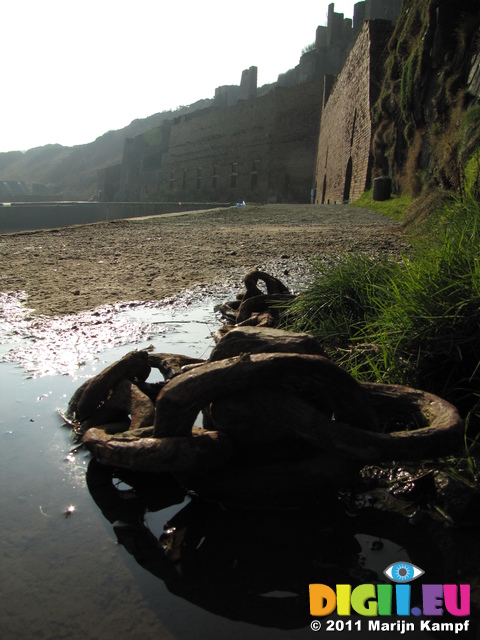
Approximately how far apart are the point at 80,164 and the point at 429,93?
9362 centimetres

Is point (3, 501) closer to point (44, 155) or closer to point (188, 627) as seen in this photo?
point (188, 627)

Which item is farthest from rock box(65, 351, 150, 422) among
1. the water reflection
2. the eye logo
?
the eye logo

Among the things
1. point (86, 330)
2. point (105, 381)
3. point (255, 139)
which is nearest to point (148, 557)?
point (105, 381)

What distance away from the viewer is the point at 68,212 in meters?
37.8

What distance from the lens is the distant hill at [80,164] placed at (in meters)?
88.6

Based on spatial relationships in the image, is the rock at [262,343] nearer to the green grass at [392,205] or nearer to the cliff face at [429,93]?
the cliff face at [429,93]

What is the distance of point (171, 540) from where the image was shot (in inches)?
47.2

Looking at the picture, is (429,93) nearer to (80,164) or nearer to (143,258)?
(143,258)

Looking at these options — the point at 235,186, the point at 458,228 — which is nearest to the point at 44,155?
the point at 235,186

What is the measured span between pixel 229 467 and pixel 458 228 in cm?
190

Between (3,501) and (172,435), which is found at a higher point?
(172,435)

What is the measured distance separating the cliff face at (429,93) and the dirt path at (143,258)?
2.00 meters

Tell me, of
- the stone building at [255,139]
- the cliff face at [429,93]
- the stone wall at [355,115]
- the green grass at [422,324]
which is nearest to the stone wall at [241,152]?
the stone building at [255,139]

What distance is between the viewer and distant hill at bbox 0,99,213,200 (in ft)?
291
